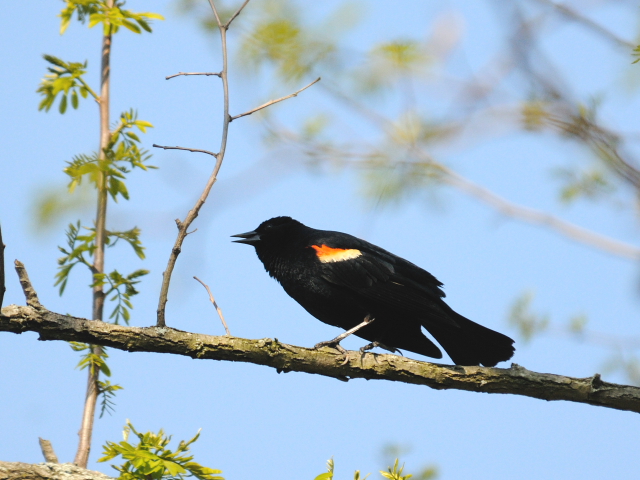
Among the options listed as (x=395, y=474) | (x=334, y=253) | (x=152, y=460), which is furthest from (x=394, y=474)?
(x=334, y=253)

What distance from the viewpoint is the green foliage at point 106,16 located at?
3.57 metres

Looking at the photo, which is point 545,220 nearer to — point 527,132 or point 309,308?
point 527,132

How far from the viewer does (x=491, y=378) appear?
3367mm

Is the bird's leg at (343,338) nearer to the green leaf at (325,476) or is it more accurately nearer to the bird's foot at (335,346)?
the bird's foot at (335,346)

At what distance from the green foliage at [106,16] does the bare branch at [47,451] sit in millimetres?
2148

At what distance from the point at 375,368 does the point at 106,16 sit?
2.40 meters

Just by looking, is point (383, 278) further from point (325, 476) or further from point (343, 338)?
point (325, 476)

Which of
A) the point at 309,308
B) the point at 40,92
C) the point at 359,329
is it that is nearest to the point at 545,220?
the point at 359,329

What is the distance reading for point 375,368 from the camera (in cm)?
335

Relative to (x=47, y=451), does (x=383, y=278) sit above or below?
above

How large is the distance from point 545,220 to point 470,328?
84cm

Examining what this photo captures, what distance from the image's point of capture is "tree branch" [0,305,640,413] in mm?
2865

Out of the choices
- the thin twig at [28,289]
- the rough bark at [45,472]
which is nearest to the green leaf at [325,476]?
the rough bark at [45,472]

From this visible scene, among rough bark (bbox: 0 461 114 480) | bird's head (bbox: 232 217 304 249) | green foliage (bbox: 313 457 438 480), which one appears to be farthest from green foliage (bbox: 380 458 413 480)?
bird's head (bbox: 232 217 304 249)
